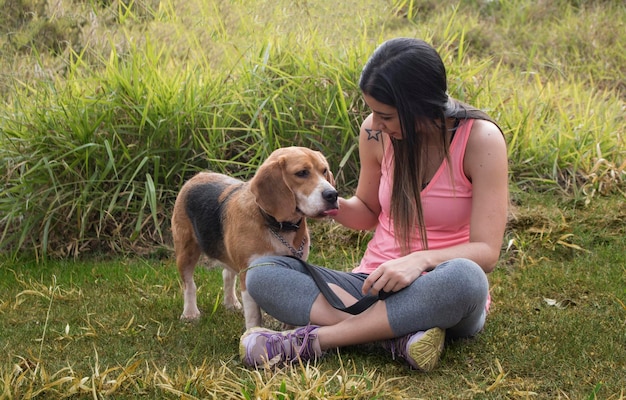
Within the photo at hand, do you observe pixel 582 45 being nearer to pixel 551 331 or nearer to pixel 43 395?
pixel 551 331

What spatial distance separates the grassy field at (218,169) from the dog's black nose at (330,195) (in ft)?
2.28

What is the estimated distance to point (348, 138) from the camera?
580cm

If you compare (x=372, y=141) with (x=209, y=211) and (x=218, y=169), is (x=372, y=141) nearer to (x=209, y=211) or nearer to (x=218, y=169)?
(x=209, y=211)

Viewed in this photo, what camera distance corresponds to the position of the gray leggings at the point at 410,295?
3133mm

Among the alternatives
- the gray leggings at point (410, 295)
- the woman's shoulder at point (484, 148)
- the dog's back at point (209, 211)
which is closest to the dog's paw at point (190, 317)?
the dog's back at point (209, 211)

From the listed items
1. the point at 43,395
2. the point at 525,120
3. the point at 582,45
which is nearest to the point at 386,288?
the point at 43,395

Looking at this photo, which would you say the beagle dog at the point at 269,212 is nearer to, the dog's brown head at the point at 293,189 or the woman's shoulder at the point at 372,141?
the dog's brown head at the point at 293,189

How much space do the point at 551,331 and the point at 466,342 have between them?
0.46 m

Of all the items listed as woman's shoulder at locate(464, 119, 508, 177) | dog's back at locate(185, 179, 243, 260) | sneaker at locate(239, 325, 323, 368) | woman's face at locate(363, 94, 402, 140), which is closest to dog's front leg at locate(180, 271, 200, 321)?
dog's back at locate(185, 179, 243, 260)

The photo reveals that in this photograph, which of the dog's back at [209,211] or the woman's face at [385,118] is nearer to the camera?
the woman's face at [385,118]

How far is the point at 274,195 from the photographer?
3.63 metres

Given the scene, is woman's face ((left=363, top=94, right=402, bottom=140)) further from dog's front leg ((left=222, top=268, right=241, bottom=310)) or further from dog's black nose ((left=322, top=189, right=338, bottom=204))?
dog's front leg ((left=222, top=268, right=241, bottom=310))

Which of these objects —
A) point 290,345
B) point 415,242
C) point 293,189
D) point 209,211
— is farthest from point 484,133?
point 209,211

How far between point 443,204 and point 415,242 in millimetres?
221
